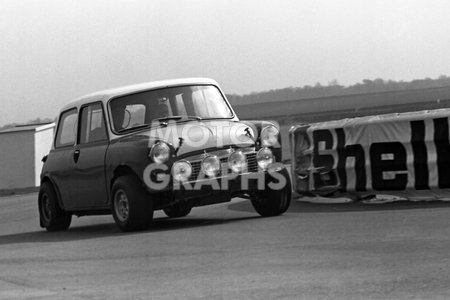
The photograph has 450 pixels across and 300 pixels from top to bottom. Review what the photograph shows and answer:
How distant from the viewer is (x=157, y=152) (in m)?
11.5

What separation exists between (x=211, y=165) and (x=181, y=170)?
13.1 inches

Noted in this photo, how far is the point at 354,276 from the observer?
7.18 meters

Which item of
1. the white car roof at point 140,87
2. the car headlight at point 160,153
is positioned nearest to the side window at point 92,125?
the white car roof at point 140,87

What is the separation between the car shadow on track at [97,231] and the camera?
12.4 m

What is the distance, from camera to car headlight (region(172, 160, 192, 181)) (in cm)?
1152

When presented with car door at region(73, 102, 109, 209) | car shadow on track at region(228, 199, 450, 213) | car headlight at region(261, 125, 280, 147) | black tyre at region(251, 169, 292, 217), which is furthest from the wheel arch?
car headlight at region(261, 125, 280, 147)

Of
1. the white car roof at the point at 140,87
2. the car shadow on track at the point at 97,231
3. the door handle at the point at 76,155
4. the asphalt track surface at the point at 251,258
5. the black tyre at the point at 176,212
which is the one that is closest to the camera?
the asphalt track surface at the point at 251,258

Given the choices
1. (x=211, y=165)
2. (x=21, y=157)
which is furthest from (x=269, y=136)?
(x=21, y=157)

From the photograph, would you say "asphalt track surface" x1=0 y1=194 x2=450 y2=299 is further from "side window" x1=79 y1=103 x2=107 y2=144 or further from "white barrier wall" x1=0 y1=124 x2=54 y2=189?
"white barrier wall" x1=0 y1=124 x2=54 y2=189

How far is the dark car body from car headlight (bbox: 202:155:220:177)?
0.01 meters

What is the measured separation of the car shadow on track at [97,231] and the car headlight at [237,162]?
2.92 feet

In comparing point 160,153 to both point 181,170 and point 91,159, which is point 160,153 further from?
point 91,159

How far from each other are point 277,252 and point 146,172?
299 cm

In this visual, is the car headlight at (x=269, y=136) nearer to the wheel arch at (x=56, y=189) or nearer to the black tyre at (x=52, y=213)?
the wheel arch at (x=56, y=189)
